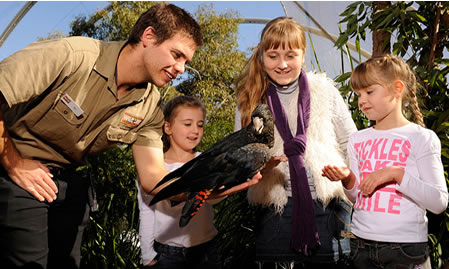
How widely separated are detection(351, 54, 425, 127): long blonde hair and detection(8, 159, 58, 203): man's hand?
1725 mm

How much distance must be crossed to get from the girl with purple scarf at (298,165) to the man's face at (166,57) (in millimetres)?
536

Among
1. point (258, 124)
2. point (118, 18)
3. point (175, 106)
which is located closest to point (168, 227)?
point (175, 106)

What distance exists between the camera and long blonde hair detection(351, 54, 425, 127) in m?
2.09

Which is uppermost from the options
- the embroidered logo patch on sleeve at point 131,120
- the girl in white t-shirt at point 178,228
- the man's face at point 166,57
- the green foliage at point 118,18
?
the green foliage at point 118,18

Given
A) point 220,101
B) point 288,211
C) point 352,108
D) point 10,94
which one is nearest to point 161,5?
point 10,94

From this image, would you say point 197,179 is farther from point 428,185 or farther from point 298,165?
point 428,185

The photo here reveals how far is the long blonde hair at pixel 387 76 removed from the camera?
209 cm

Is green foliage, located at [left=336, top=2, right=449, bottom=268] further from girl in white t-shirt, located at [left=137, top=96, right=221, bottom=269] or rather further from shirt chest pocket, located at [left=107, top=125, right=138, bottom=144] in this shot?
shirt chest pocket, located at [left=107, top=125, right=138, bottom=144]

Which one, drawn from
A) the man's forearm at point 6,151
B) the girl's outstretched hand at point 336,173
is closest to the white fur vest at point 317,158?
the girl's outstretched hand at point 336,173

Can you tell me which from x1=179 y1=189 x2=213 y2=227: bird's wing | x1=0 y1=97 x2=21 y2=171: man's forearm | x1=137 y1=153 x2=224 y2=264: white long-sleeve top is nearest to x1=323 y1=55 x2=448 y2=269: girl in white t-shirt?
x1=179 y1=189 x2=213 y2=227: bird's wing

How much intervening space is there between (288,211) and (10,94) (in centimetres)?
171

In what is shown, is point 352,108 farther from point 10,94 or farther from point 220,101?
point 220,101

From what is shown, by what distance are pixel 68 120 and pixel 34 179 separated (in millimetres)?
358

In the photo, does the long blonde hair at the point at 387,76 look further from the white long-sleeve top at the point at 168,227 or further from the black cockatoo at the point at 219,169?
the white long-sleeve top at the point at 168,227
